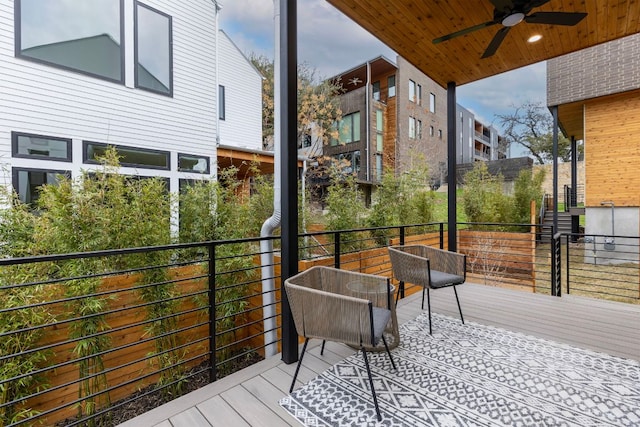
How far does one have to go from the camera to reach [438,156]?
545 inches

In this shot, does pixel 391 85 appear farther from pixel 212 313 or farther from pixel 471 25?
pixel 212 313

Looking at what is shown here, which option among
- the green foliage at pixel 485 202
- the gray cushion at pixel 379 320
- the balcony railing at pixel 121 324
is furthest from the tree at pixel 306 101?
the gray cushion at pixel 379 320

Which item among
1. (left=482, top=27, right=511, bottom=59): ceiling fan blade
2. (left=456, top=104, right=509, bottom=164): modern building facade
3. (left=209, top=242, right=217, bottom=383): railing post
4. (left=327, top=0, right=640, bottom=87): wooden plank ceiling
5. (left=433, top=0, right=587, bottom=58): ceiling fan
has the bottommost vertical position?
(left=209, top=242, right=217, bottom=383): railing post

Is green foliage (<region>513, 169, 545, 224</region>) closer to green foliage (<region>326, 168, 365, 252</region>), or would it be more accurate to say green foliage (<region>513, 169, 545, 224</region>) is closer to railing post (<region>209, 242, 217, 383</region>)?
green foliage (<region>326, 168, 365, 252</region>)

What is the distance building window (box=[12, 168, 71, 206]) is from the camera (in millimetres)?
4082

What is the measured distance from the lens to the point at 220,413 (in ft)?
5.52

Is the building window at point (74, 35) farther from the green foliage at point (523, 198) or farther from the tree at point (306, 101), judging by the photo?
the green foliage at point (523, 198)

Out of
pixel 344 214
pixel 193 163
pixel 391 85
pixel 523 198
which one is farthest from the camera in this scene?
pixel 391 85

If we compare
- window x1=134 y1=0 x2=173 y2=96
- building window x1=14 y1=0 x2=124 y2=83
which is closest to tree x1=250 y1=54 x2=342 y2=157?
window x1=134 y1=0 x2=173 y2=96

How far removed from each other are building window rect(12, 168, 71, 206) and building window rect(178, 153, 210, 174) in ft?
6.21

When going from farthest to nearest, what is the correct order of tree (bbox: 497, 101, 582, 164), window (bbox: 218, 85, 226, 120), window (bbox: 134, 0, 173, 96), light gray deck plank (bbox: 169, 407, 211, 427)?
tree (bbox: 497, 101, 582, 164), window (bbox: 218, 85, 226, 120), window (bbox: 134, 0, 173, 96), light gray deck plank (bbox: 169, 407, 211, 427)

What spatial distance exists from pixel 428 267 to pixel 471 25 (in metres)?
2.48

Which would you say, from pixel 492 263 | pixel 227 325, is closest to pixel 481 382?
pixel 227 325

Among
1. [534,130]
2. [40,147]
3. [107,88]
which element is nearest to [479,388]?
[40,147]
